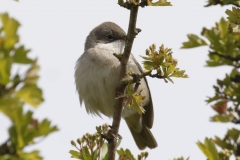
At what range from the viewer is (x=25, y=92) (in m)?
1.40

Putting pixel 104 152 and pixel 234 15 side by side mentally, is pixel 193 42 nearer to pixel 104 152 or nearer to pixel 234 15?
pixel 234 15

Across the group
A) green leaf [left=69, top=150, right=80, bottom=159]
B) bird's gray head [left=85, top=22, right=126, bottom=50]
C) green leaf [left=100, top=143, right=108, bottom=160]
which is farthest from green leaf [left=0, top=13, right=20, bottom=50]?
bird's gray head [left=85, top=22, right=126, bottom=50]

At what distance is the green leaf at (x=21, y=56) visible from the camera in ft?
4.65

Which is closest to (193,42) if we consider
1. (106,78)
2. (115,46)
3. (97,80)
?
(106,78)

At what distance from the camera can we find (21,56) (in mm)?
1428

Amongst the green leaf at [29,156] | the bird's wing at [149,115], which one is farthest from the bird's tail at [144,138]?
the green leaf at [29,156]

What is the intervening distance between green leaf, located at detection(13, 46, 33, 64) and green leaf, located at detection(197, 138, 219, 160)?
120cm

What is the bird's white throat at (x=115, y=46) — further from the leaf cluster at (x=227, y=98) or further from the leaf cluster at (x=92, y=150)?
the leaf cluster at (x=227, y=98)

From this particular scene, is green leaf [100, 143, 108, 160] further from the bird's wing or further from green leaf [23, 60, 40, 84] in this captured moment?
the bird's wing

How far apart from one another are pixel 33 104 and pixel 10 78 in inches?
5.2

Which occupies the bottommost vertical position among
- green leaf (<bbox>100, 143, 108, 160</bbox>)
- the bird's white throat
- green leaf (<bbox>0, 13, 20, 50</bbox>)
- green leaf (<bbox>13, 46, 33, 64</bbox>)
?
green leaf (<bbox>100, 143, 108, 160</bbox>)

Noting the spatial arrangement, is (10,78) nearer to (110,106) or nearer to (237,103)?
(237,103)

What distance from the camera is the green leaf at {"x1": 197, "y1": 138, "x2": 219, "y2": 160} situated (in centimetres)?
224

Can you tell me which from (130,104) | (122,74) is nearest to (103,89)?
(122,74)
